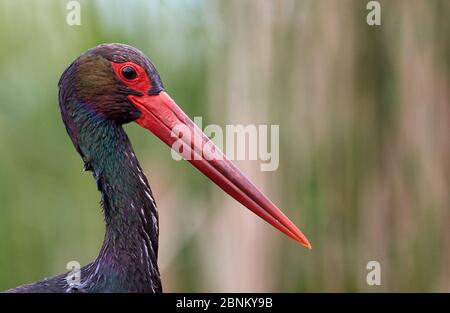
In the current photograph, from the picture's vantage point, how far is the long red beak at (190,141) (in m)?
1.98

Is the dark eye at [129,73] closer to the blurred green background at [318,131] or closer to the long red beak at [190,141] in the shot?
the long red beak at [190,141]

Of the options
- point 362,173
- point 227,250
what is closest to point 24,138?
point 227,250

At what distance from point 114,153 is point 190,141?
0.68ft

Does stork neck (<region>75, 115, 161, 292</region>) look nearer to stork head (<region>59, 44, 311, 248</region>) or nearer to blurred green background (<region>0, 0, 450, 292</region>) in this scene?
stork head (<region>59, 44, 311, 248</region>)

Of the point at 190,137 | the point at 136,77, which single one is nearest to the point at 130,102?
the point at 136,77

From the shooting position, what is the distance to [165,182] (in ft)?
10.4

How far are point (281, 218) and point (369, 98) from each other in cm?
114

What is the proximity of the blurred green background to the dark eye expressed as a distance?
1032 millimetres

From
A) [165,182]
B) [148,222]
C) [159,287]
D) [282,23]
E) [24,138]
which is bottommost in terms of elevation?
[159,287]

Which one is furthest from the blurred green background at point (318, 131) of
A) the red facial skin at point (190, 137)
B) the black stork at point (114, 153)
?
the black stork at point (114, 153)

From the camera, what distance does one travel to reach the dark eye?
6.27 feet

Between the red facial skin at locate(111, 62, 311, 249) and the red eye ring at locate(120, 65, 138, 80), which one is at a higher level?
the red eye ring at locate(120, 65, 138, 80)

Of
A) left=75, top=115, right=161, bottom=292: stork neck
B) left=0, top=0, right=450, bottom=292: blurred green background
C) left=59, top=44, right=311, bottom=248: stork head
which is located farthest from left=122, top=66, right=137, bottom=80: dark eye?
left=0, top=0, right=450, bottom=292: blurred green background

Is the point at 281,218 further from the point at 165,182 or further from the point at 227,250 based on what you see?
the point at 165,182
